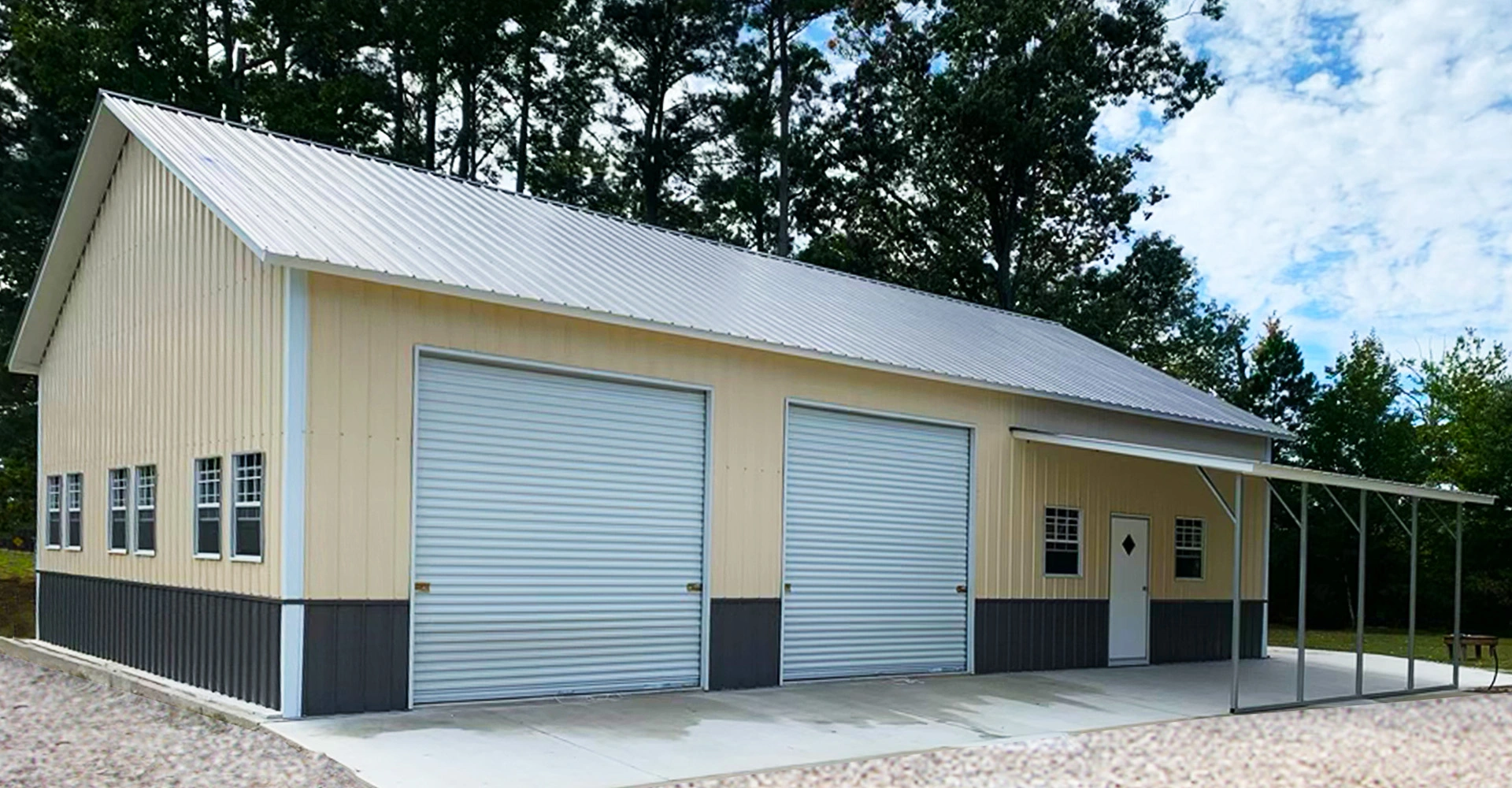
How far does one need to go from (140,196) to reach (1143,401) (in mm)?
12552

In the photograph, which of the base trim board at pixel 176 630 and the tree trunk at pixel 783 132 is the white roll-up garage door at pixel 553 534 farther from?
the tree trunk at pixel 783 132

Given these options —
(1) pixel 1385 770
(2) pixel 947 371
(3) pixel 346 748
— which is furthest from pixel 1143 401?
(3) pixel 346 748

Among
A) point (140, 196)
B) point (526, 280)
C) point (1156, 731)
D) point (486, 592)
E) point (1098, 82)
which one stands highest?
point (1098, 82)

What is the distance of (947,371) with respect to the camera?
14.3 metres

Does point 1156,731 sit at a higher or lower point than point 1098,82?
lower

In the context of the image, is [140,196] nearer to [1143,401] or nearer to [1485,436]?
[1143,401]

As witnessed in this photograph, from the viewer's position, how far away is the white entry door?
16.6 meters

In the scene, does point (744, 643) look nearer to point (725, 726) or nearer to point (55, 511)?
point (725, 726)

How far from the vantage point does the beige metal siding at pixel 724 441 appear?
988 centimetres

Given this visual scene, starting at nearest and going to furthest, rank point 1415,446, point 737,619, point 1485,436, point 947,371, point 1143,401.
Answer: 1. point 737,619
2. point 947,371
3. point 1143,401
4. point 1485,436
5. point 1415,446

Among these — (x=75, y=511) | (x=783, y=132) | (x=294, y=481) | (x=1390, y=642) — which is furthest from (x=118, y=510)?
(x=783, y=132)

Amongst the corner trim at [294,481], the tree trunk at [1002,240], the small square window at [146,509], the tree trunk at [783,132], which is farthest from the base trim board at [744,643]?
the tree trunk at [1002,240]

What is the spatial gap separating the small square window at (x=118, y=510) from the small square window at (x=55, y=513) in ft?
7.67

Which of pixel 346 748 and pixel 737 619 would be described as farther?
pixel 737 619
